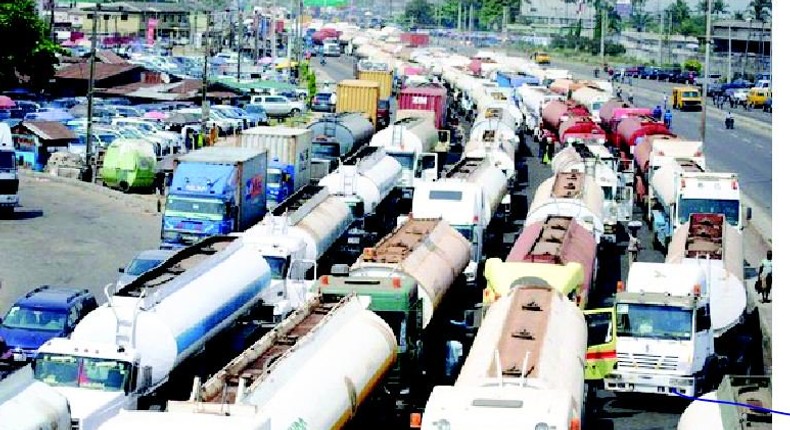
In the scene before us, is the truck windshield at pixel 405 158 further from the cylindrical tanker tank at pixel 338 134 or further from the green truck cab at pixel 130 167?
the green truck cab at pixel 130 167

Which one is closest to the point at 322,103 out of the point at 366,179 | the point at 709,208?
the point at 366,179

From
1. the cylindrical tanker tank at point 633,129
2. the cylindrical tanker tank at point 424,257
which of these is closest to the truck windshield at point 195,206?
the cylindrical tanker tank at point 424,257

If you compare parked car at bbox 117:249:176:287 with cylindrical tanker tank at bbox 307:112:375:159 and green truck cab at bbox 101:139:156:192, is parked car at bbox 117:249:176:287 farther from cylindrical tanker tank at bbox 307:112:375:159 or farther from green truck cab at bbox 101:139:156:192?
green truck cab at bbox 101:139:156:192

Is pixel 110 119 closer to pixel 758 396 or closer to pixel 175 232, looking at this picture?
pixel 175 232

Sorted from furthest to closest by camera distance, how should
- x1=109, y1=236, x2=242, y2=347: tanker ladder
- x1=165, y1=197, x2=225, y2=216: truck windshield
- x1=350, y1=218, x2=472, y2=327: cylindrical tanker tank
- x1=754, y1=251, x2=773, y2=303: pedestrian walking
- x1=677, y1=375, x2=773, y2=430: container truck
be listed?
1. x1=165, y1=197, x2=225, y2=216: truck windshield
2. x1=754, y1=251, x2=773, y2=303: pedestrian walking
3. x1=350, y1=218, x2=472, y2=327: cylindrical tanker tank
4. x1=109, y1=236, x2=242, y2=347: tanker ladder
5. x1=677, y1=375, x2=773, y2=430: container truck

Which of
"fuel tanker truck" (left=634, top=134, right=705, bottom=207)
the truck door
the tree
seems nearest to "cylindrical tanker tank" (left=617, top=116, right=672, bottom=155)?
"fuel tanker truck" (left=634, top=134, right=705, bottom=207)

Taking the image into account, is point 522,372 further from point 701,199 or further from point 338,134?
point 338,134
